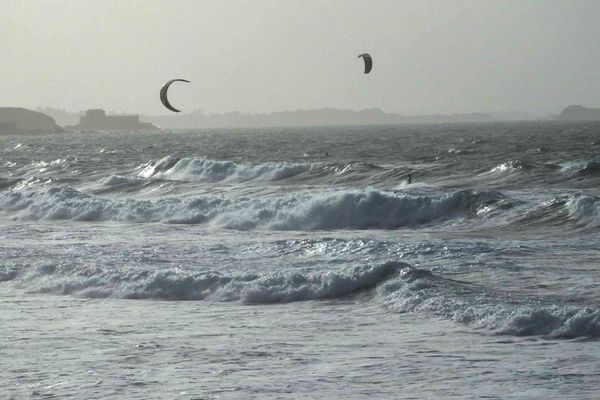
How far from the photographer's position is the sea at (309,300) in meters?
9.98

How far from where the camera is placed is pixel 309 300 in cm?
1470

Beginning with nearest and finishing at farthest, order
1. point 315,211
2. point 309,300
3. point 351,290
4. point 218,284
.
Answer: point 309,300, point 351,290, point 218,284, point 315,211

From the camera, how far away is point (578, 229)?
866 inches

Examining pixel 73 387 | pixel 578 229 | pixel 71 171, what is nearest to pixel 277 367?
pixel 73 387

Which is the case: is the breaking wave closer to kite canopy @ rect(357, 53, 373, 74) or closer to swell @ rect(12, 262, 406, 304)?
kite canopy @ rect(357, 53, 373, 74)

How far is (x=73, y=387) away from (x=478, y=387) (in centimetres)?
351

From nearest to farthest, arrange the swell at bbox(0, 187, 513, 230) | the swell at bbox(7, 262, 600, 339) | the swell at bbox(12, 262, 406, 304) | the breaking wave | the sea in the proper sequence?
the sea
the swell at bbox(7, 262, 600, 339)
the swell at bbox(12, 262, 406, 304)
the swell at bbox(0, 187, 513, 230)
the breaking wave

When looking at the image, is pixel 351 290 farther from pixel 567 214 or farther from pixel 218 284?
pixel 567 214

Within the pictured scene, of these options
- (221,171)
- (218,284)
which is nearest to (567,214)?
(218,284)

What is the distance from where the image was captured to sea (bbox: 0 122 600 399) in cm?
998

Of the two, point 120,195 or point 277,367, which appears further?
point 120,195

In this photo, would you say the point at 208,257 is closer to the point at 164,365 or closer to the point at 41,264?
the point at 41,264

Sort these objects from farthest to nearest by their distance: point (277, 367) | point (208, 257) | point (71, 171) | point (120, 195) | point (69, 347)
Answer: point (71, 171), point (120, 195), point (208, 257), point (69, 347), point (277, 367)

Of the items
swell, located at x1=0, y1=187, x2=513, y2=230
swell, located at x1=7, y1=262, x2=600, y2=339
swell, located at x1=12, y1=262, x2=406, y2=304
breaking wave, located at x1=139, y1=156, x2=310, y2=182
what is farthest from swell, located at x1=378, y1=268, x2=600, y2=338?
breaking wave, located at x1=139, y1=156, x2=310, y2=182
